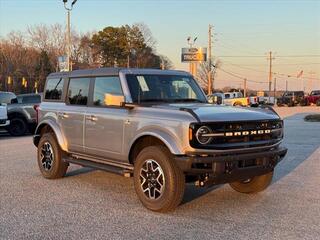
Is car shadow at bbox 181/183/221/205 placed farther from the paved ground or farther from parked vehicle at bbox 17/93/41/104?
parked vehicle at bbox 17/93/41/104

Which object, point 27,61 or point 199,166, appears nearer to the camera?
point 199,166

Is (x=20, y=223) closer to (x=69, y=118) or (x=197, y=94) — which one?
(x=69, y=118)

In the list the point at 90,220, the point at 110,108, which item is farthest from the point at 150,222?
the point at 110,108

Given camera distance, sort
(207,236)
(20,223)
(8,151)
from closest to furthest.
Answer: (207,236), (20,223), (8,151)

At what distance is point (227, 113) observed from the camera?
662 cm

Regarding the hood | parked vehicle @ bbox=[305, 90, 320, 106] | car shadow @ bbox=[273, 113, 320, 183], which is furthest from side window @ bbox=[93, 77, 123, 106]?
parked vehicle @ bbox=[305, 90, 320, 106]

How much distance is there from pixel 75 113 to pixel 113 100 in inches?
44.7

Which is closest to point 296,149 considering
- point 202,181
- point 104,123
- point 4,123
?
point 104,123

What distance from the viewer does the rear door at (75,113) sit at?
836 cm

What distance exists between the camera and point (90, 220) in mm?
6203

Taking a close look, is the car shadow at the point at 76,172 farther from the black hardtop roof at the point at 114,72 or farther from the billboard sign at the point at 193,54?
the billboard sign at the point at 193,54

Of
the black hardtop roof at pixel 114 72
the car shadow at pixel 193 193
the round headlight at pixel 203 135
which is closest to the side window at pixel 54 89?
the black hardtop roof at pixel 114 72

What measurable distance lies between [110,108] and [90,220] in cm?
208

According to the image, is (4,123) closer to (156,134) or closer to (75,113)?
(75,113)
